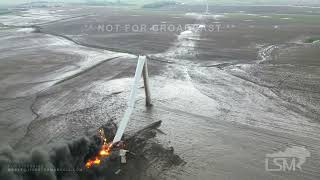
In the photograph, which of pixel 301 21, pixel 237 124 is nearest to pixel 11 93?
Answer: pixel 237 124

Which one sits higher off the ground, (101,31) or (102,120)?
(101,31)

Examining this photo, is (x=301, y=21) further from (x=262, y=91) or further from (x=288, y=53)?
(x=262, y=91)

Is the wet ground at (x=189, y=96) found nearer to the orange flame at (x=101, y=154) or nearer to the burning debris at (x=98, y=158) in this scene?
the burning debris at (x=98, y=158)

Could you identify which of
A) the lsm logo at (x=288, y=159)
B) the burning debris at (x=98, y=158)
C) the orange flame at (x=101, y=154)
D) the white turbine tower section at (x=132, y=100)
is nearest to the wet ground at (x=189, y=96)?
the lsm logo at (x=288, y=159)

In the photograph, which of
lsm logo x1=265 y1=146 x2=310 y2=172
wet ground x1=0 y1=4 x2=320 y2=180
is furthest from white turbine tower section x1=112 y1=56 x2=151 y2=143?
lsm logo x1=265 y1=146 x2=310 y2=172

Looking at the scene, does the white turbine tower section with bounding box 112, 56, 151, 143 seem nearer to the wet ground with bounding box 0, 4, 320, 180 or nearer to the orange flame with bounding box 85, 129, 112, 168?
the orange flame with bounding box 85, 129, 112, 168

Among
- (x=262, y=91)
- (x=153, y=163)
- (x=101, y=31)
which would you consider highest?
(x=101, y=31)

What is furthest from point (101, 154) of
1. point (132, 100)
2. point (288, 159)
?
point (288, 159)
